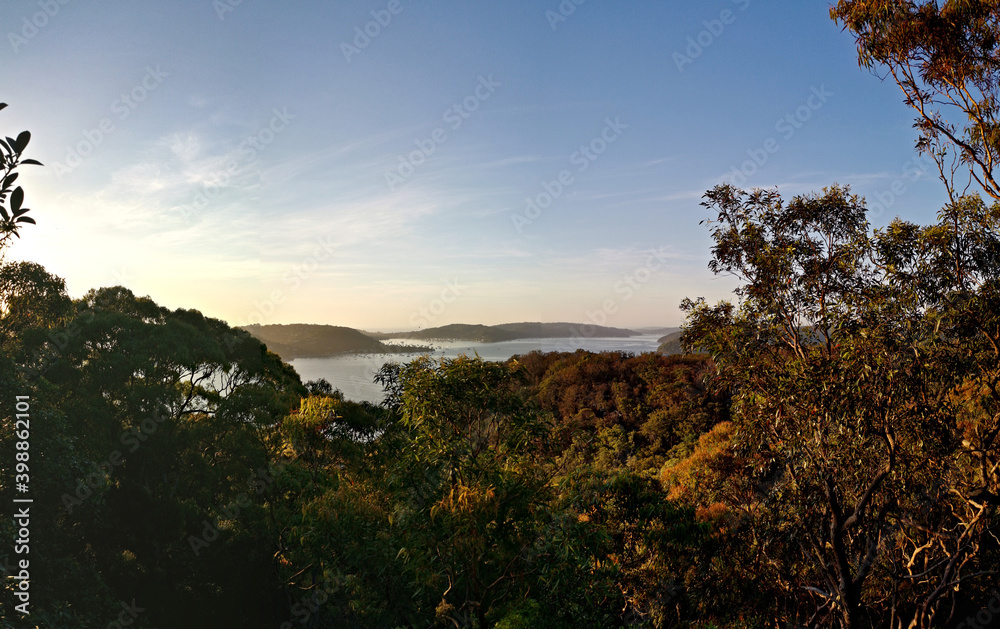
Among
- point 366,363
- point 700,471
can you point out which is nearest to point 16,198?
point 700,471

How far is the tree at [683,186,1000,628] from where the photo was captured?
16.4ft

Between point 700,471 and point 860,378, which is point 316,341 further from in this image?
point 860,378

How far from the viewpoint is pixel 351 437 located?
37.6 feet

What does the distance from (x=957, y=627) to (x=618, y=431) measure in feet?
41.3

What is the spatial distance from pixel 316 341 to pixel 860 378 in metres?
59.0

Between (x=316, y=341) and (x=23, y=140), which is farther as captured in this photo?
(x=316, y=341)

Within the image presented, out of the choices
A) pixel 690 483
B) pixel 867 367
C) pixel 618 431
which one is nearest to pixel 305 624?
pixel 690 483

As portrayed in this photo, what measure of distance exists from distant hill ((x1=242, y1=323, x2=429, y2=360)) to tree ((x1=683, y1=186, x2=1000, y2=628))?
4558 centimetres

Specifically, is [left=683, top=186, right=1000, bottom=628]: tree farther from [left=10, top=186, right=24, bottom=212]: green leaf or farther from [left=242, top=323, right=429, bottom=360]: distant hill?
[left=242, top=323, right=429, bottom=360]: distant hill

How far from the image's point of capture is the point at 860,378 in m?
4.93

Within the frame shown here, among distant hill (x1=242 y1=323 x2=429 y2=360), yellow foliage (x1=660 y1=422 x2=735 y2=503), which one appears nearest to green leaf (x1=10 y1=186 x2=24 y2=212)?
yellow foliage (x1=660 y1=422 x2=735 y2=503)

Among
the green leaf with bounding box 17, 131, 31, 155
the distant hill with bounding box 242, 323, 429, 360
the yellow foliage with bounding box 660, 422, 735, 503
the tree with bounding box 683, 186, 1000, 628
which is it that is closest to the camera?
the green leaf with bounding box 17, 131, 31, 155

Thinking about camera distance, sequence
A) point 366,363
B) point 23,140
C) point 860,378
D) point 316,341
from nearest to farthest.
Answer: point 23,140, point 860,378, point 366,363, point 316,341

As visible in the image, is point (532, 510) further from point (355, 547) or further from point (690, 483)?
point (690, 483)
